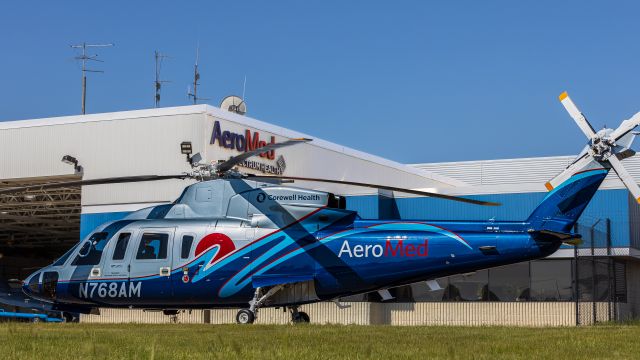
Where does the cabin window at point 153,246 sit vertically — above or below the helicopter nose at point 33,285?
above

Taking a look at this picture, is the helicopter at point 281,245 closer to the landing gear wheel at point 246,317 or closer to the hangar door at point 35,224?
the landing gear wheel at point 246,317

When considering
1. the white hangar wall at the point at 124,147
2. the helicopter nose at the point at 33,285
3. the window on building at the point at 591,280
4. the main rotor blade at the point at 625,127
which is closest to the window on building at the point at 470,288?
the window on building at the point at 591,280

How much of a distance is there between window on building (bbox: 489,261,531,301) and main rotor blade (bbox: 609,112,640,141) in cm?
1794

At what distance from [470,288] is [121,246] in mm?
19838

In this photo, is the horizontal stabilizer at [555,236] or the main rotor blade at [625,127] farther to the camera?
the horizontal stabilizer at [555,236]

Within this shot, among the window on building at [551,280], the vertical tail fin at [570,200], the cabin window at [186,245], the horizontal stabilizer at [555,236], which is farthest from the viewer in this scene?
the window on building at [551,280]

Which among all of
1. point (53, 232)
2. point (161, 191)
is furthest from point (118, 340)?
point (53, 232)

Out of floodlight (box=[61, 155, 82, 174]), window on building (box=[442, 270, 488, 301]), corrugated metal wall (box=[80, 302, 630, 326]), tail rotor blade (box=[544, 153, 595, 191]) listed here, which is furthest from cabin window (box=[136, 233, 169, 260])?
floodlight (box=[61, 155, 82, 174])

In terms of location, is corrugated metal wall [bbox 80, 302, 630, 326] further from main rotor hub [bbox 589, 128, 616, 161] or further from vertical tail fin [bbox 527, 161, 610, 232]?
main rotor hub [bbox 589, 128, 616, 161]

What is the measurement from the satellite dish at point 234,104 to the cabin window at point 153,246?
939 inches

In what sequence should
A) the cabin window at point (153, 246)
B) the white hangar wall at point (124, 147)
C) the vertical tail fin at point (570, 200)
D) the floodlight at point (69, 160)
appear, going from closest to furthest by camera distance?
the vertical tail fin at point (570, 200) < the cabin window at point (153, 246) < the white hangar wall at point (124, 147) < the floodlight at point (69, 160)

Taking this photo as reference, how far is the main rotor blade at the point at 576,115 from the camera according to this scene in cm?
1993

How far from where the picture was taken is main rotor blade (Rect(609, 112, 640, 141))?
18922 mm

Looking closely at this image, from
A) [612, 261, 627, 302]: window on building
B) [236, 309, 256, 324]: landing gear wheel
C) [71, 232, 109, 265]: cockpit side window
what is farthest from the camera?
[612, 261, 627, 302]: window on building
